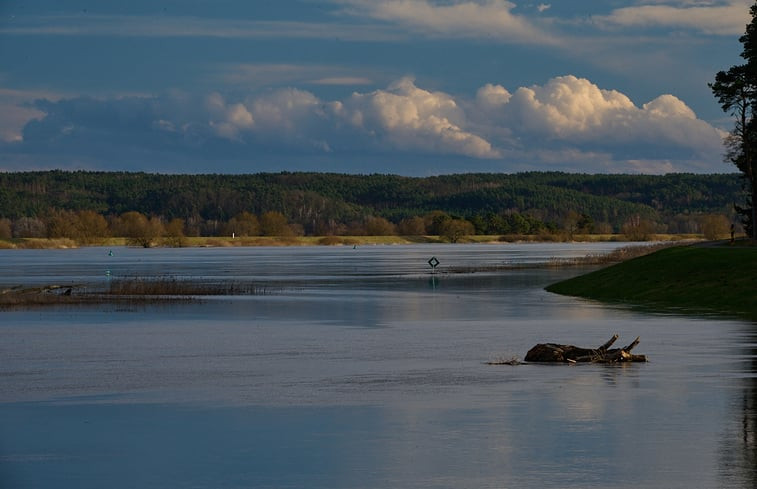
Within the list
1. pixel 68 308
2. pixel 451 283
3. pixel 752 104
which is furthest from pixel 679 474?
pixel 752 104

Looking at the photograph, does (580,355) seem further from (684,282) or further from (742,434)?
(684,282)

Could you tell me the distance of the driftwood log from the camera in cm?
3303

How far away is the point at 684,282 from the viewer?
64.1m

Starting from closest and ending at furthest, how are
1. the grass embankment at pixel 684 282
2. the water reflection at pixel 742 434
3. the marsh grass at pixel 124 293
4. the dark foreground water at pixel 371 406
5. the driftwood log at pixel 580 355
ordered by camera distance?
the water reflection at pixel 742 434, the dark foreground water at pixel 371 406, the driftwood log at pixel 580 355, the grass embankment at pixel 684 282, the marsh grass at pixel 124 293

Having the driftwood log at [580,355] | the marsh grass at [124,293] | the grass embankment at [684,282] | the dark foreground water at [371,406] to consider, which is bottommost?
the dark foreground water at [371,406]

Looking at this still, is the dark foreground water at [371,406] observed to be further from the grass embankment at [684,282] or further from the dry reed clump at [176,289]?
the dry reed clump at [176,289]

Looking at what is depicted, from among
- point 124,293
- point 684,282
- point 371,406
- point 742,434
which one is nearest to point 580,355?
point 371,406

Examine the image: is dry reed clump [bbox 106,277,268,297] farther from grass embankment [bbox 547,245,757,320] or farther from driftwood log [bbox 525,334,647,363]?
driftwood log [bbox 525,334,647,363]

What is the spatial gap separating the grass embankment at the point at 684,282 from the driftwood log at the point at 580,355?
17.9 meters

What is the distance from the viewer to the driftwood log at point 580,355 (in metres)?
33.0

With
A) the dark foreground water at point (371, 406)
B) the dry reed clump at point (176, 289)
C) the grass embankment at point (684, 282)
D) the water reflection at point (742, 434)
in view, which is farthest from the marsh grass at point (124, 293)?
the water reflection at point (742, 434)

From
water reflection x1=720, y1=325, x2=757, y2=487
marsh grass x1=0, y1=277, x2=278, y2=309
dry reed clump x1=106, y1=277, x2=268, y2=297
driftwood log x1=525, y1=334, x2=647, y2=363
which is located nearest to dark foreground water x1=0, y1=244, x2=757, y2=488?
water reflection x1=720, y1=325, x2=757, y2=487

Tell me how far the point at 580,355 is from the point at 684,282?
1274 inches

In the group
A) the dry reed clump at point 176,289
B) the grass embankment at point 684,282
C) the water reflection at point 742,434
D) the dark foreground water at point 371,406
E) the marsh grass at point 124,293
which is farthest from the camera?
the dry reed clump at point 176,289
